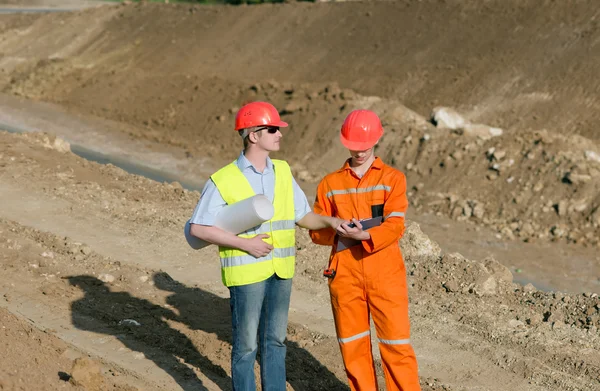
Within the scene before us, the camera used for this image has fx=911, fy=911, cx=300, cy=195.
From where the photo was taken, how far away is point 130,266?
32.2 feet

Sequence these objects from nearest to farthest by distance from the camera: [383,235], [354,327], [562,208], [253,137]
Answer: [253,137], [383,235], [354,327], [562,208]

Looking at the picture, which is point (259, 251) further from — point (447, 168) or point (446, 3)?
point (446, 3)

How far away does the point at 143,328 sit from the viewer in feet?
25.9

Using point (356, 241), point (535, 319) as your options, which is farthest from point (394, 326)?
point (535, 319)

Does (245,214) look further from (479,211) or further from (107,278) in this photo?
(479,211)

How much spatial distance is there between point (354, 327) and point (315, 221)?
0.76 m

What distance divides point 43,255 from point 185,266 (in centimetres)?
156

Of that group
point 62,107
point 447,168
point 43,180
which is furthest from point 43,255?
point 62,107

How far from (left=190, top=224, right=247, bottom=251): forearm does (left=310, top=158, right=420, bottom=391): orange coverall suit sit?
782mm

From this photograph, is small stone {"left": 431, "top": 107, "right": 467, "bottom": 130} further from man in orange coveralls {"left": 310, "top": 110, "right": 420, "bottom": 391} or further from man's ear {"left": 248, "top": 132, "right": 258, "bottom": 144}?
man's ear {"left": 248, "top": 132, "right": 258, "bottom": 144}

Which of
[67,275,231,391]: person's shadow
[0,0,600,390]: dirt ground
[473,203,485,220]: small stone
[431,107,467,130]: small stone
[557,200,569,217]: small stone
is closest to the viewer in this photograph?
[67,275,231,391]: person's shadow

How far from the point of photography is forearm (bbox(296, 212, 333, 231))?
5746 millimetres

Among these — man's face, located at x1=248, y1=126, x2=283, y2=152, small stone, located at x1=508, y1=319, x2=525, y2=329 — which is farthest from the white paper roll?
small stone, located at x1=508, y1=319, x2=525, y2=329

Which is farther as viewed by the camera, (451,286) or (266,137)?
(451,286)
